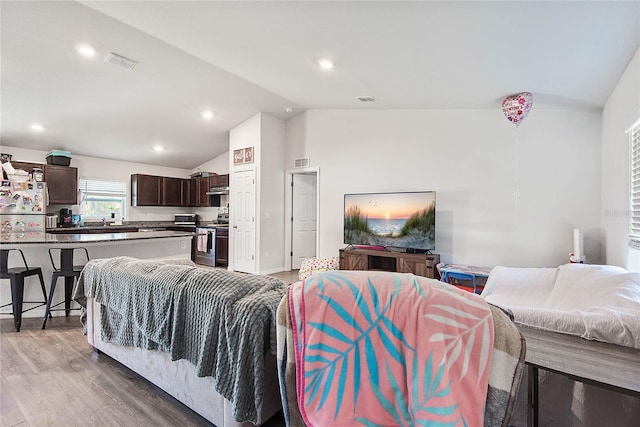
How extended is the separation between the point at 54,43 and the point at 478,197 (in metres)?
5.37

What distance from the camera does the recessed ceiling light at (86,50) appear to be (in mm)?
3338

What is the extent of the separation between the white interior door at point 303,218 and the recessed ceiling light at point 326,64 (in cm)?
280

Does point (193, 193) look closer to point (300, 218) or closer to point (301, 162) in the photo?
point (300, 218)

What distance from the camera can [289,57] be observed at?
10.9 ft

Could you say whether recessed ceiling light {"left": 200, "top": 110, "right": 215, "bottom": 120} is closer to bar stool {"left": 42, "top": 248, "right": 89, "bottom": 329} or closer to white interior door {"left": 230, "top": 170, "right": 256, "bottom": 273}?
white interior door {"left": 230, "top": 170, "right": 256, "bottom": 273}

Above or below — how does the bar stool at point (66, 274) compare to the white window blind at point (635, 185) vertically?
below

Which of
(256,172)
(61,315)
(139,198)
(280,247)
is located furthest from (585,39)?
(139,198)

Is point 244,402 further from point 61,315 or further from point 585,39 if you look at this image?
point 61,315

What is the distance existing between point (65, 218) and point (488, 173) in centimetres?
728

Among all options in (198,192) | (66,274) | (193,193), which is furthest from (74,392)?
(193,193)

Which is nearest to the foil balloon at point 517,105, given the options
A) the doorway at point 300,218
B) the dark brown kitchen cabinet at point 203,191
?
the doorway at point 300,218

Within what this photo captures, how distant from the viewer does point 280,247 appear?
591 centimetres

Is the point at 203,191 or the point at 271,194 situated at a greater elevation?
the point at 203,191

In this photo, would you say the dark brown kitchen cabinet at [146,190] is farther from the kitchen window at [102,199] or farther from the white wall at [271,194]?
the white wall at [271,194]
